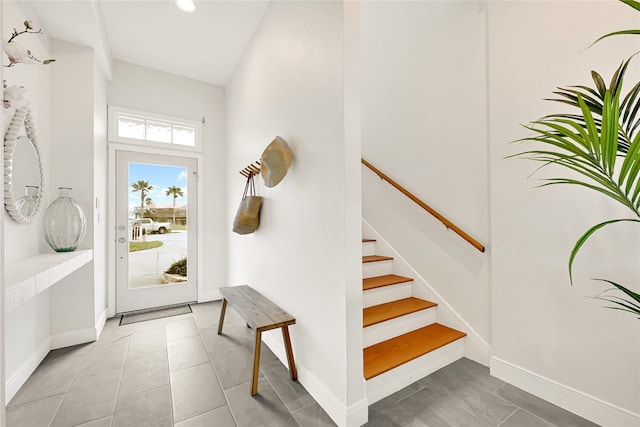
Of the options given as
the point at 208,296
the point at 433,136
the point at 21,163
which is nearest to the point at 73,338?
the point at 208,296

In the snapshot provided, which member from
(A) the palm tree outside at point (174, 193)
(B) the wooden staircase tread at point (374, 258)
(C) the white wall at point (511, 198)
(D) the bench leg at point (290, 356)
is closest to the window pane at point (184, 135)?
(A) the palm tree outside at point (174, 193)

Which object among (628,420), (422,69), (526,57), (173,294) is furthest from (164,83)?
(628,420)

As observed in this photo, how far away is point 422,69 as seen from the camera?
2695mm

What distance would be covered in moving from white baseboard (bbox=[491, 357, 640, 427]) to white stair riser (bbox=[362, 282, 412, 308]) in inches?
32.8

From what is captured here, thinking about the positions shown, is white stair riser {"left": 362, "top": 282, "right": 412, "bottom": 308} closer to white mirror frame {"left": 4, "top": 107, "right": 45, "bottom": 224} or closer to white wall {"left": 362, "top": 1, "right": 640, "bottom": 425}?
white wall {"left": 362, "top": 1, "right": 640, "bottom": 425}

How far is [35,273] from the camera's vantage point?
1.66m

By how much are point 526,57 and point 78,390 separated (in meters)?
3.91

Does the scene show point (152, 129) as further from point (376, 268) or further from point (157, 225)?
point (376, 268)

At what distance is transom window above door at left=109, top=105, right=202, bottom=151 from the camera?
3.43 metres

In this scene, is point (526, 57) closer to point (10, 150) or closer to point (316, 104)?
point (316, 104)

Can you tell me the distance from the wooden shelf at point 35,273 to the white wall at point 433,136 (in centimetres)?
279

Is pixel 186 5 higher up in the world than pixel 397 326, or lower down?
higher up

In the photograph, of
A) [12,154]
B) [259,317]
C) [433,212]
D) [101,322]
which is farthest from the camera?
[101,322]

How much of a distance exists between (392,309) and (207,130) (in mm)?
3392
